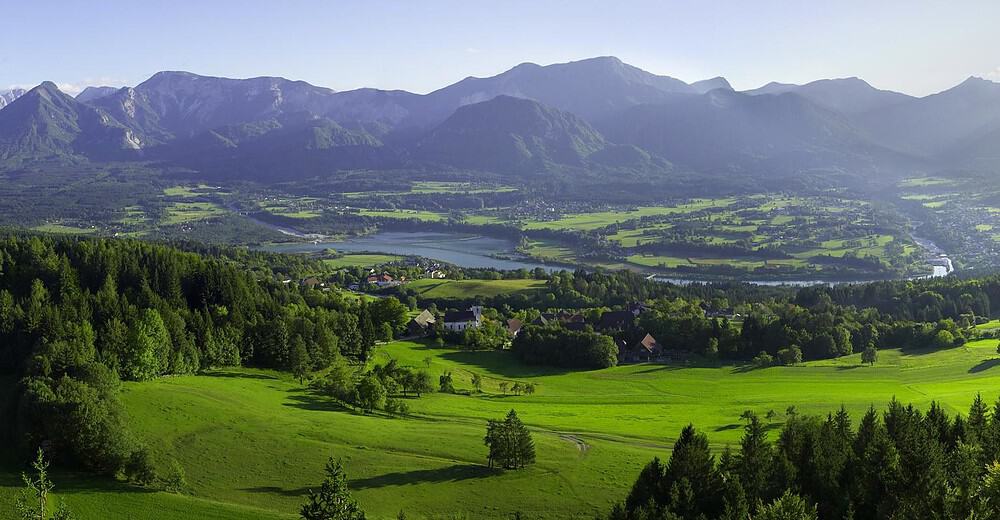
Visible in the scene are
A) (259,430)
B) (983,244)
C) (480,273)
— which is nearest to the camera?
(259,430)

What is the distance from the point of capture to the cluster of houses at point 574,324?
76500 mm

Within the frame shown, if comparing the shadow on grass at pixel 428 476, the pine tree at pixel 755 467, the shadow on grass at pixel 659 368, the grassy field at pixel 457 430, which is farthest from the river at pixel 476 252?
the pine tree at pixel 755 467

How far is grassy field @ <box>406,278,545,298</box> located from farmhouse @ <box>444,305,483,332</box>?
1632 cm

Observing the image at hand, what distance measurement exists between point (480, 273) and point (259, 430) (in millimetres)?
88009

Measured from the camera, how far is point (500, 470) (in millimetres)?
39844

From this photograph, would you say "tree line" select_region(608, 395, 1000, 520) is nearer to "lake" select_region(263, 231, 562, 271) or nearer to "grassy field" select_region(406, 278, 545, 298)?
"grassy field" select_region(406, 278, 545, 298)

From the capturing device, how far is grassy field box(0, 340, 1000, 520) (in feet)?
117

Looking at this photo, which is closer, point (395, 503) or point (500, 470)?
point (395, 503)

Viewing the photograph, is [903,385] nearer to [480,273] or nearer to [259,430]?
[259,430]

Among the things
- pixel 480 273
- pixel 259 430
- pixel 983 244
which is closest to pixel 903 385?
pixel 259 430

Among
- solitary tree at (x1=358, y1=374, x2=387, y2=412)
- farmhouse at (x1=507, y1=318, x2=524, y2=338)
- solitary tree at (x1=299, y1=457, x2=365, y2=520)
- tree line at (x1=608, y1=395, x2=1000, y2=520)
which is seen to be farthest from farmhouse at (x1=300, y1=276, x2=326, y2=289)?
tree line at (x1=608, y1=395, x2=1000, y2=520)

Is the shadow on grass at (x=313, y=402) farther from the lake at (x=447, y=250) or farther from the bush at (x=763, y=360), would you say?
the lake at (x=447, y=250)

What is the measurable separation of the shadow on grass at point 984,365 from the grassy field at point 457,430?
5.3 inches

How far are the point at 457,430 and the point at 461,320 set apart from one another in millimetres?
43157
